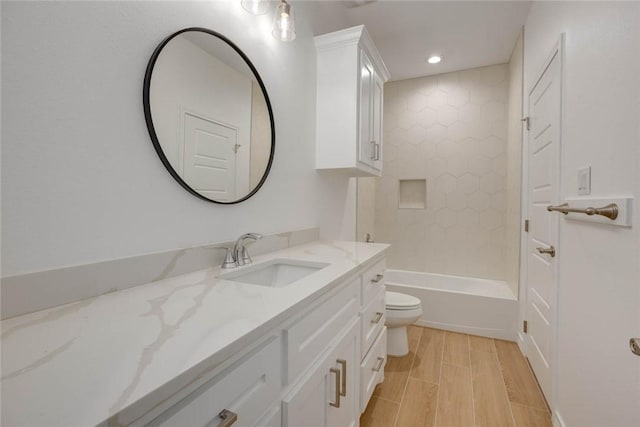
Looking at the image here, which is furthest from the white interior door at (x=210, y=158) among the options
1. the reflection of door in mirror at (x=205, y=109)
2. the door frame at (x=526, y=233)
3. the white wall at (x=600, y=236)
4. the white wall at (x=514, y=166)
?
the white wall at (x=514, y=166)

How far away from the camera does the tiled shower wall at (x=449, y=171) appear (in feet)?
9.58

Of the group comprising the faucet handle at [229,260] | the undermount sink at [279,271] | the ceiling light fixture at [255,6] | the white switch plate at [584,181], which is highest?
the ceiling light fixture at [255,6]

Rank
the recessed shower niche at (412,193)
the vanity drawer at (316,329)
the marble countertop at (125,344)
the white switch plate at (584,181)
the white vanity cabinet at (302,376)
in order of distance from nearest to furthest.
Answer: the marble countertop at (125,344) → the white vanity cabinet at (302,376) → the vanity drawer at (316,329) → the white switch plate at (584,181) → the recessed shower niche at (412,193)

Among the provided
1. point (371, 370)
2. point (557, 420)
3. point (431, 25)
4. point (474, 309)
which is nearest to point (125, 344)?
point (371, 370)

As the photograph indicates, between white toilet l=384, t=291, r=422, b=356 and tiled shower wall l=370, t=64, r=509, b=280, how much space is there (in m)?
1.27

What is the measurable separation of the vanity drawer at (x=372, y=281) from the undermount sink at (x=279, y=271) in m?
0.26

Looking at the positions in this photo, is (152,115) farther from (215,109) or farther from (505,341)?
(505,341)

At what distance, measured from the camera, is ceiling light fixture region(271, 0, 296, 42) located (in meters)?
1.28

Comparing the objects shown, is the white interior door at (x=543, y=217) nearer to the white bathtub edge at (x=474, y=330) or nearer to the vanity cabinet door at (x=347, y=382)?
the white bathtub edge at (x=474, y=330)

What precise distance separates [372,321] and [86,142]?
134 cm

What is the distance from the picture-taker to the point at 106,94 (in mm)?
757

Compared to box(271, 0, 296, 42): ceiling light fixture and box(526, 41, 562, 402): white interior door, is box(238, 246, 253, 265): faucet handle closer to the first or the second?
box(271, 0, 296, 42): ceiling light fixture

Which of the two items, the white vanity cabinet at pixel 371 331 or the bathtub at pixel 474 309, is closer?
the white vanity cabinet at pixel 371 331

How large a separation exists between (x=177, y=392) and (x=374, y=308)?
1.17 meters
